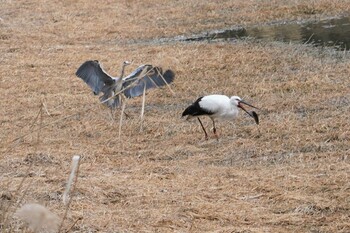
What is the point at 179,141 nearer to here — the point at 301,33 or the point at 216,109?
the point at 216,109

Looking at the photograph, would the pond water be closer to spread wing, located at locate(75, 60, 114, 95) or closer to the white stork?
spread wing, located at locate(75, 60, 114, 95)

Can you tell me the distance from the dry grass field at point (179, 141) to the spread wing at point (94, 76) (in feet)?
1.08

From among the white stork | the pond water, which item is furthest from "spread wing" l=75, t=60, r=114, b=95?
the pond water

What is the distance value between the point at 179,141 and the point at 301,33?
8.22 metres

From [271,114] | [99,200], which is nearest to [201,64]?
[271,114]

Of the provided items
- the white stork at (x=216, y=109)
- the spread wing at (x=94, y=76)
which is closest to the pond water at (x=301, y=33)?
the spread wing at (x=94, y=76)

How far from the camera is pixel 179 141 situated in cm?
828

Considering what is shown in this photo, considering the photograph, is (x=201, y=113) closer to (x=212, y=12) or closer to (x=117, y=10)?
(x=212, y=12)

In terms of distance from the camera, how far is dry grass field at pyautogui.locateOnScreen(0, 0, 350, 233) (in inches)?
213

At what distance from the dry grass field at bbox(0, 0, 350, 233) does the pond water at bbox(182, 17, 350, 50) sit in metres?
0.66

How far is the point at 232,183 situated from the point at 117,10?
1441cm

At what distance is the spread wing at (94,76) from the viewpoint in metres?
9.75

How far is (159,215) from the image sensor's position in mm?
5359

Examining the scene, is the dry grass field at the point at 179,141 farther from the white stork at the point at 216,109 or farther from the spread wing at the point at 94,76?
the spread wing at the point at 94,76
